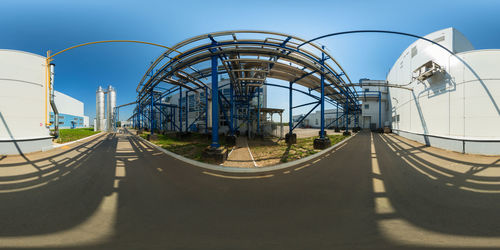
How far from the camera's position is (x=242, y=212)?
8.39 feet

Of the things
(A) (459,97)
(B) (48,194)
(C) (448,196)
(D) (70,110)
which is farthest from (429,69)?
(D) (70,110)

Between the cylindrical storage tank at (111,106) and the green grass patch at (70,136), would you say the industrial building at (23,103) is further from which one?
the cylindrical storage tank at (111,106)

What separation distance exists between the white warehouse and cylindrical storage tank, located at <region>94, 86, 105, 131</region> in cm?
3859

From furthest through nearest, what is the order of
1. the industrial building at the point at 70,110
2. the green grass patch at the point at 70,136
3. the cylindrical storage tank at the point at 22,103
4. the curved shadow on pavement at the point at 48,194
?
the industrial building at the point at 70,110 → the green grass patch at the point at 70,136 → the cylindrical storage tank at the point at 22,103 → the curved shadow on pavement at the point at 48,194

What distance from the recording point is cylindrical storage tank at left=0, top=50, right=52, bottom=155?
258 inches

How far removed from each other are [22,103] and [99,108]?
78.6 ft

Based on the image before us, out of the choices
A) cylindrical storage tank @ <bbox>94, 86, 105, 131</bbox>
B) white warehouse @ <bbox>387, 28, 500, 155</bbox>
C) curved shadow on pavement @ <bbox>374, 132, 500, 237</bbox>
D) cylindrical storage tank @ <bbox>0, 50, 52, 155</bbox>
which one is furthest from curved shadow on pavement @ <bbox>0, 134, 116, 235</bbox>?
cylindrical storage tank @ <bbox>94, 86, 105, 131</bbox>

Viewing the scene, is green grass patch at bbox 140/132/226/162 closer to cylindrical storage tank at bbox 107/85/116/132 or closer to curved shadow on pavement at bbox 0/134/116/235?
curved shadow on pavement at bbox 0/134/116/235

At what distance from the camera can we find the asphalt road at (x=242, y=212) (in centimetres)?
205

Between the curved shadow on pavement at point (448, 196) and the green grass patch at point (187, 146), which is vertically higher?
the green grass patch at point (187, 146)

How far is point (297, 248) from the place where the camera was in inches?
78.2

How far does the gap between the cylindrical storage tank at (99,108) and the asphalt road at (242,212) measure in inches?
1114

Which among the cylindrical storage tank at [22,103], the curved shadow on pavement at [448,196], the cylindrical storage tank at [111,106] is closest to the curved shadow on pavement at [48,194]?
the cylindrical storage tank at [22,103]

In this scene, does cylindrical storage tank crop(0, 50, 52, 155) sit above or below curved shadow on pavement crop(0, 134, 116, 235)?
above
